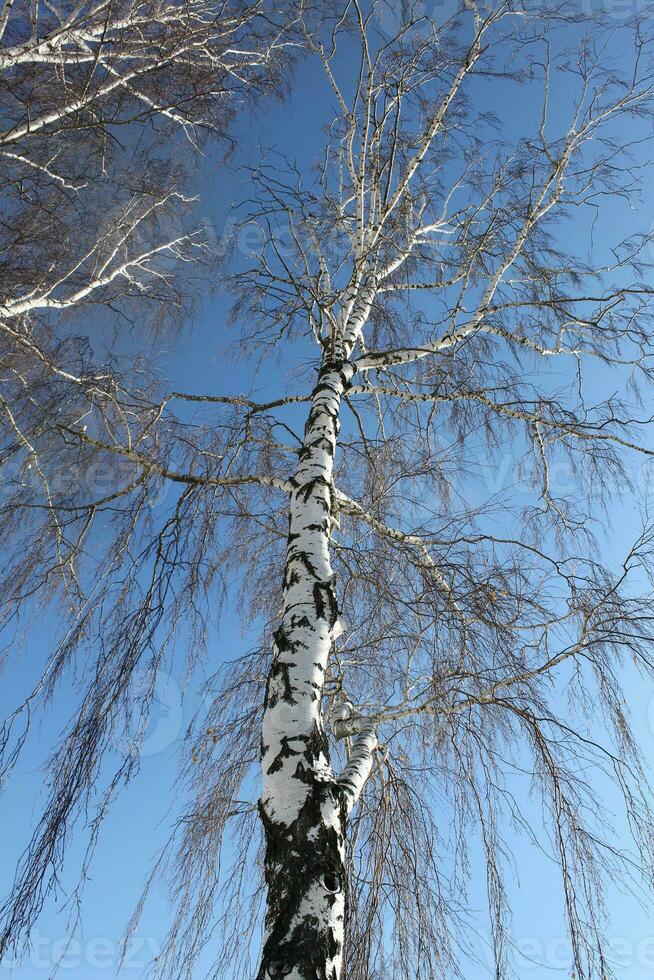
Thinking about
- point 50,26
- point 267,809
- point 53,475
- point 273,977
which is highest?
point 50,26

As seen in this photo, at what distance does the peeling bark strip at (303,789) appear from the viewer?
1607mm

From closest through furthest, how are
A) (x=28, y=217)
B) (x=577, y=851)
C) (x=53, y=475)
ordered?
(x=577, y=851)
(x=53, y=475)
(x=28, y=217)

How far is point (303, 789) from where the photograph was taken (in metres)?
1.85

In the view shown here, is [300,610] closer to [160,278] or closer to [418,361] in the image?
[418,361]

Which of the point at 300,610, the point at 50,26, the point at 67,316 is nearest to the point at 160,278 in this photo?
the point at 67,316

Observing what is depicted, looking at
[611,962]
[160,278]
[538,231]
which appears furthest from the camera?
[160,278]

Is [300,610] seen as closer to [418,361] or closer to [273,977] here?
[273,977]

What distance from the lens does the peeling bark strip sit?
161 cm

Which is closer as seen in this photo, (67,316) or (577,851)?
(577,851)

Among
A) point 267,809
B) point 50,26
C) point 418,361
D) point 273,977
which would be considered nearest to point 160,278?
point 50,26

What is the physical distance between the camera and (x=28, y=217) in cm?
381

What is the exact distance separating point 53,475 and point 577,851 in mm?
3051

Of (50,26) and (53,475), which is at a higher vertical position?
(50,26)

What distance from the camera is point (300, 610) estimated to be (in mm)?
2285
